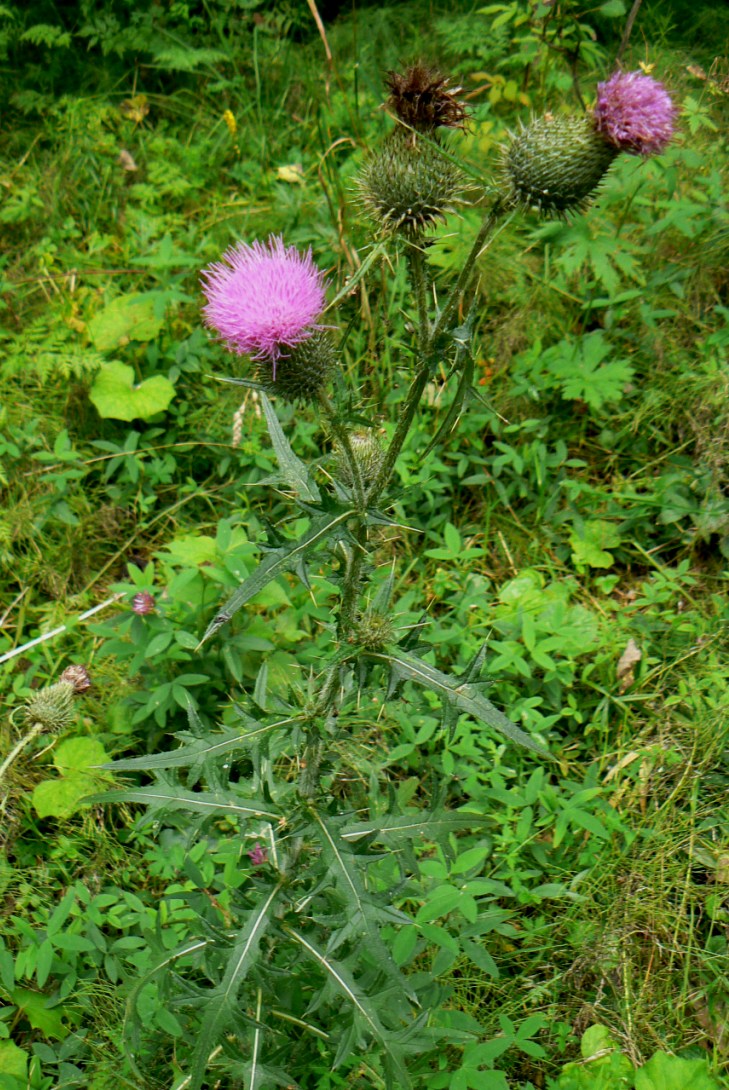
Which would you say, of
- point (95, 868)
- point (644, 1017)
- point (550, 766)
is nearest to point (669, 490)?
point (550, 766)

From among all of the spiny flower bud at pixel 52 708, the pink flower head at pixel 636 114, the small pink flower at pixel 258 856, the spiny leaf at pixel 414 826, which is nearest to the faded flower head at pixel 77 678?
the spiny flower bud at pixel 52 708

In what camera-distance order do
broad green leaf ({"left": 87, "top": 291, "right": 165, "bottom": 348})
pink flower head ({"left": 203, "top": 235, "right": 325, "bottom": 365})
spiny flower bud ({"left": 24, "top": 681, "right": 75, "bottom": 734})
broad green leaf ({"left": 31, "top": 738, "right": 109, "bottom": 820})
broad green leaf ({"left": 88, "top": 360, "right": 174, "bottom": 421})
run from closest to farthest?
pink flower head ({"left": 203, "top": 235, "right": 325, "bottom": 365}) → spiny flower bud ({"left": 24, "top": 681, "right": 75, "bottom": 734}) → broad green leaf ({"left": 31, "top": 738, "right": 109, "bottom": 820}) → broad green leaf ({"left": 88, "top": 360, "right": 174, "bottom": 421}) → broad green leaf ({"left": 87, "top": 291, "right": 165, "bottom": 348})

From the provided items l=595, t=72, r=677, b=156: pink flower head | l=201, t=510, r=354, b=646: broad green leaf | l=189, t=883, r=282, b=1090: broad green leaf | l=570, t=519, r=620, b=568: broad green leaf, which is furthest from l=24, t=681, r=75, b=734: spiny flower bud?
l=595, t=72, r=677, b=156: pink flower head

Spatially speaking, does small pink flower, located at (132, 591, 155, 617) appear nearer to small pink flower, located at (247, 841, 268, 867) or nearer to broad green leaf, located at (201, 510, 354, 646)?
small pink flower, located at (247, 841, 268, 867)

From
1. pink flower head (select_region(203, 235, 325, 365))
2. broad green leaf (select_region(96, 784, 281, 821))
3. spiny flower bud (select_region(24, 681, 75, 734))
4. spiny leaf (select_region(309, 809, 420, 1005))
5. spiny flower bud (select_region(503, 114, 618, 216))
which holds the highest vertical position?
spiny flower bud (select_region(503, 114, 618, 216))

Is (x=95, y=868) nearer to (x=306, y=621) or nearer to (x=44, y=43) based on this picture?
(x=306, y=621)

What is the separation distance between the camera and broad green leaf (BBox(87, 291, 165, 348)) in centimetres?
389

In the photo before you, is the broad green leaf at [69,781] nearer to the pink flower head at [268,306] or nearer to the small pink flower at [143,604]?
the small pink flower at [143,604]

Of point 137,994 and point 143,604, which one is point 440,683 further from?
point 143,604

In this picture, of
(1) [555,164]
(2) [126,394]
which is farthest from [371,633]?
(2) [126,394]

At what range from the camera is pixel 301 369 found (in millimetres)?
1938

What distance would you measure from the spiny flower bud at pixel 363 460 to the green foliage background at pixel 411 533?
0.08 m

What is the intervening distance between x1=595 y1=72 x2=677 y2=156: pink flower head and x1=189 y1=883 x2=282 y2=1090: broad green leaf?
1.82 metres

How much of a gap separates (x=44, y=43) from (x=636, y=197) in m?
3.62
